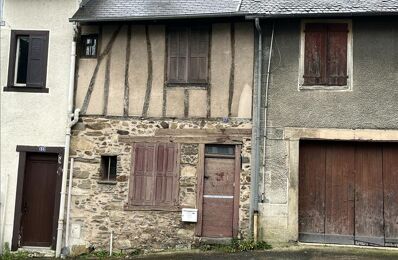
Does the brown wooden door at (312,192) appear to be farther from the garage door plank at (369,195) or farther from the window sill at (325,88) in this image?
the window sill at (325,88)

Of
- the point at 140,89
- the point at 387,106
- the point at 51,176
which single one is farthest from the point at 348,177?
the point at 51,176

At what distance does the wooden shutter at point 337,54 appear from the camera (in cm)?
880

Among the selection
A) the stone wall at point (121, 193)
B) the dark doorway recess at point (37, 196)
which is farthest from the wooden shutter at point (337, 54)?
the dark doorway recess at point (37, 196)

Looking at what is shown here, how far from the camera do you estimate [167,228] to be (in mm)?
8922

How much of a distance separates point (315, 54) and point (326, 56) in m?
0.21

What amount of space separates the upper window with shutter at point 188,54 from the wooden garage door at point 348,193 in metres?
2.44

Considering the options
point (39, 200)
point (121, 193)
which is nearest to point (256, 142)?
point (121, 193)

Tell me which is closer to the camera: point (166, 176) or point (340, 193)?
point (340, 193)

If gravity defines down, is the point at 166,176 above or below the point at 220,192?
above

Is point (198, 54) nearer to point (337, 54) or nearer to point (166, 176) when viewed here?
point (166, 176)

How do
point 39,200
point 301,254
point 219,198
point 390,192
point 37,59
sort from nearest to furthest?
point 301,254
point 390,192
point 219,198
point 39,200
point 37,59

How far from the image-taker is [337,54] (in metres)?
8.86

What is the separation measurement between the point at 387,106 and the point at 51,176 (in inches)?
260

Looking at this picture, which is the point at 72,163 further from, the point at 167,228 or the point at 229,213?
the point at 229,213
